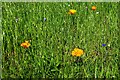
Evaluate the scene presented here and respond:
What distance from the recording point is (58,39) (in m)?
2.85

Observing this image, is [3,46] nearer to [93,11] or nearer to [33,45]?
[33,45]

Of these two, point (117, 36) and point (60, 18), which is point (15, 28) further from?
point (117, 36)

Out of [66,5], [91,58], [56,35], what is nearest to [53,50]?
[56,35]

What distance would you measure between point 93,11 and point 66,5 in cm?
29

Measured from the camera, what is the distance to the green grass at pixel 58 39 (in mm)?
2707

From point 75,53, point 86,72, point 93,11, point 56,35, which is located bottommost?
point 86,72

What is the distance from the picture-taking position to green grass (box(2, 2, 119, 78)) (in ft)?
8.88

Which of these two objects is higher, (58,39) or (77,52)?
(58,39)

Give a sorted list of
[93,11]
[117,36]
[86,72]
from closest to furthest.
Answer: [86,72] → [117,36] → [93,11]

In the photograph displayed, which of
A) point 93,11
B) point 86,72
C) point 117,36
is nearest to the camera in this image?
point 86,72

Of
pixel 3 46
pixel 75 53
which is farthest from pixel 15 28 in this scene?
pixel 75 53

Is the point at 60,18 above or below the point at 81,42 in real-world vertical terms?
above

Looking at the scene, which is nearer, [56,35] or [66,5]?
[56,35]

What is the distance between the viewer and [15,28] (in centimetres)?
291
